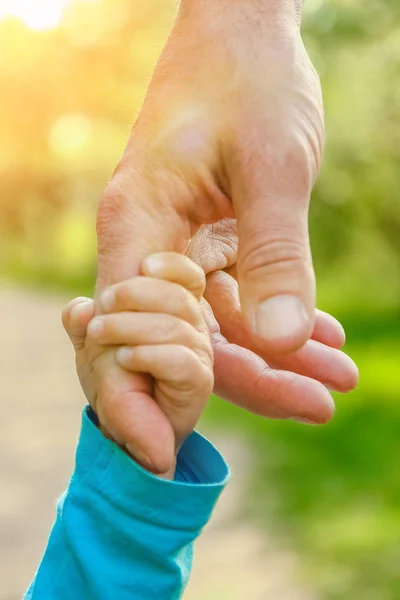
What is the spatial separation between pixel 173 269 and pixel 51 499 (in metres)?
2.90

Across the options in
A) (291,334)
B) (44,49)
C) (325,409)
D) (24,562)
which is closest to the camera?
(291,334)

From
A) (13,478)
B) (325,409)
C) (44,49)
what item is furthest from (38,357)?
(44,49)

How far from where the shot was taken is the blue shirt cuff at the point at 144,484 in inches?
34.3

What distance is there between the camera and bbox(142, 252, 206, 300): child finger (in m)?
0.84

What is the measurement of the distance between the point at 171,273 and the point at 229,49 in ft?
0.80

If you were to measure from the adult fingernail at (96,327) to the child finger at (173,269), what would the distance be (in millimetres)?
61

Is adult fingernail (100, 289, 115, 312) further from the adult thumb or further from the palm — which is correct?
the palm

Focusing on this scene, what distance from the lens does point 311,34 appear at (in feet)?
23.9

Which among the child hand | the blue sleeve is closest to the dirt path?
the blue sleeve

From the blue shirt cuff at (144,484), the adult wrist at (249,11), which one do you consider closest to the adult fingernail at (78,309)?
the blue shirt cuff at (144,484)

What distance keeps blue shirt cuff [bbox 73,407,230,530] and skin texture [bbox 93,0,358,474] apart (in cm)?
3

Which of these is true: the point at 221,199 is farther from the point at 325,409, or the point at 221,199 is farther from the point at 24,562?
the point at 24,562

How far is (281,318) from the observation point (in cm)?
82

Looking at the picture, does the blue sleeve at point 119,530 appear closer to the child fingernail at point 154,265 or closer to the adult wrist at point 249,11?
the child fingernail at point 154,265
